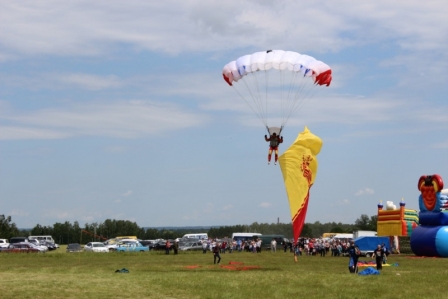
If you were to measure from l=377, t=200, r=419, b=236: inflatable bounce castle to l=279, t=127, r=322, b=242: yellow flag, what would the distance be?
15665mm

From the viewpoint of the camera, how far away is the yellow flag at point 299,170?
1112 inches

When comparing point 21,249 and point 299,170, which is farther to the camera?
point 21,249

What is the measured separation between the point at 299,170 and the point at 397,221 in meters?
17.0

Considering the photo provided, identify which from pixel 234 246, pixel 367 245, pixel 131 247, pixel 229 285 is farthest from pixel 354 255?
pixel 234 246

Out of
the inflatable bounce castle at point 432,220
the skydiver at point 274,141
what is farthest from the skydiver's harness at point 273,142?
the inflatable bounce castle at point 432,220

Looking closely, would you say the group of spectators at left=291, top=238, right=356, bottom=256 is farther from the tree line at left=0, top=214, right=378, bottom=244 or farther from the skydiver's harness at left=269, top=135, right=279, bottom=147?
the tree line at left=0, top=214, right=378, bottom=244

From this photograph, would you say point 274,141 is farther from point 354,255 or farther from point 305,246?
point 305,246

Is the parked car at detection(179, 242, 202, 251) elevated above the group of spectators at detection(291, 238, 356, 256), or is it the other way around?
the parked car at detection(179, 242, 202, 251)

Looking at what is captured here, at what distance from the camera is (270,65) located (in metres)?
24.6

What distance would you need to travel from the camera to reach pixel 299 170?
93.0 feet

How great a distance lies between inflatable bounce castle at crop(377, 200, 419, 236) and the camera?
42.6 metres

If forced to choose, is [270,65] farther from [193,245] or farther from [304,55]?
[193,245]

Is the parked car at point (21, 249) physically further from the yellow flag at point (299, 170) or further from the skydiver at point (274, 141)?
the skydiver at point (274, 141)

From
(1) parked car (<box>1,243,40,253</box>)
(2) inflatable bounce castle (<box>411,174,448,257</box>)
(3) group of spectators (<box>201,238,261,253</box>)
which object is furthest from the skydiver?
(1) parked car (<box>1,243,40,253</box>)
